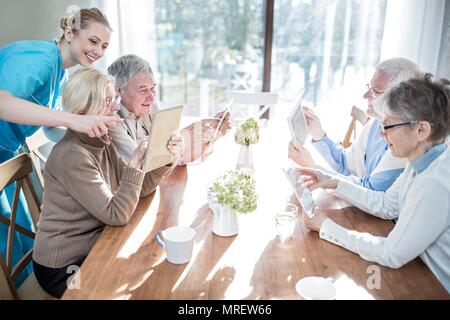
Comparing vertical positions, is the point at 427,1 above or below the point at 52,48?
above

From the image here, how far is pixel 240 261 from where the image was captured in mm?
1240

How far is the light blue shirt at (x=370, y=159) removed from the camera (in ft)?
5.52

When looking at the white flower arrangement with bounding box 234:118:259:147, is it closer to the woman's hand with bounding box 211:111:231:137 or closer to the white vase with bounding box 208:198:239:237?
the woman's hand with bounding box 211:111:231:137

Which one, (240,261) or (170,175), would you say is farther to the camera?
(170,175)

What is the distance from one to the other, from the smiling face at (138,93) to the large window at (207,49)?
5.40 ft

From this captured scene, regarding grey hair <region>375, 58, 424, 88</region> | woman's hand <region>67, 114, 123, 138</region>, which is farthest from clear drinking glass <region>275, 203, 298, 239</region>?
grey hair <region>375, 58, 424, 88</region>

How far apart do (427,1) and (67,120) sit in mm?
2881

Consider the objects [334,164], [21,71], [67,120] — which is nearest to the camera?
[67,120]

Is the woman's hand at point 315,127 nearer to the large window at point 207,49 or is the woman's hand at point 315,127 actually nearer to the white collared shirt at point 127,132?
Result: the white collared shirt at point 127,132

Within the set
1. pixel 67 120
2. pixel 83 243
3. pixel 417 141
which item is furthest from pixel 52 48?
pixel 417 141

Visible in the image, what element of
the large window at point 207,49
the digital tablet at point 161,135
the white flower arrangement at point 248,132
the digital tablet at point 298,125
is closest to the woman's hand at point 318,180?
the digital tablet at point 298,125

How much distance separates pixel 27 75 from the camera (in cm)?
178

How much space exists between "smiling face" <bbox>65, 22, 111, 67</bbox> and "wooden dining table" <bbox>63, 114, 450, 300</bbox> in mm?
767
